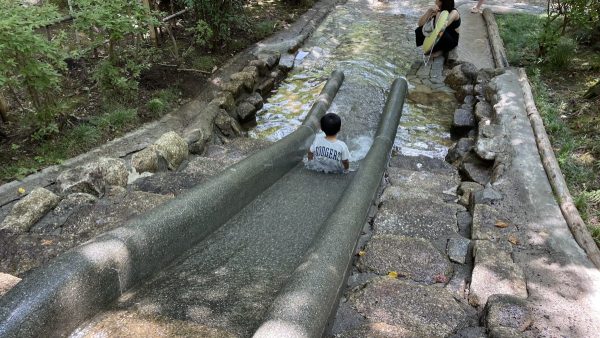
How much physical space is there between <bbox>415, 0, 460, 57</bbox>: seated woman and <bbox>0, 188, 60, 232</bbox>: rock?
7203 mm

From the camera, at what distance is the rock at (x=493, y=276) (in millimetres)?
3059

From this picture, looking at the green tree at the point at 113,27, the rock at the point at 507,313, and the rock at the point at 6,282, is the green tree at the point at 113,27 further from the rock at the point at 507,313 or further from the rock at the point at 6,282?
the rock at the point at 507,313

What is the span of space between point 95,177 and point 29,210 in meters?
0.67

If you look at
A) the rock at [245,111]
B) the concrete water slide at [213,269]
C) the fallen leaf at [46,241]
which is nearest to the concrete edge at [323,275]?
the concrete water slide at [213,269]

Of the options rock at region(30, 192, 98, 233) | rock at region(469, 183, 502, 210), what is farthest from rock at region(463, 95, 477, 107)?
rock at region(30, 192, 98, 233)

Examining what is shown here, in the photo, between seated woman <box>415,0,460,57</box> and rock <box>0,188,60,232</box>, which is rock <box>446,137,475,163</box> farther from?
rock <box>0,188,60,232</box>

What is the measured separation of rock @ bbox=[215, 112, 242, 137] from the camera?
6.30 m

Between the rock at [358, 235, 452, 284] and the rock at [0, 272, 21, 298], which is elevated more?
the rock at [0, 272, 21, 298]

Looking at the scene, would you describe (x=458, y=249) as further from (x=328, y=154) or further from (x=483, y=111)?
(x=483, y=111)

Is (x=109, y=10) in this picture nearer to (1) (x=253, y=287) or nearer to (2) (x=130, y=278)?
(2) (x=130, y=278)

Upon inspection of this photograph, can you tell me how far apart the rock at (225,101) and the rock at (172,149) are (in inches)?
59.9

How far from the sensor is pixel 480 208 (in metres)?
4.03

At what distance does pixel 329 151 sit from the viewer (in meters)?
4.93

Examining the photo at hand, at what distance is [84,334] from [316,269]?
1446mm
